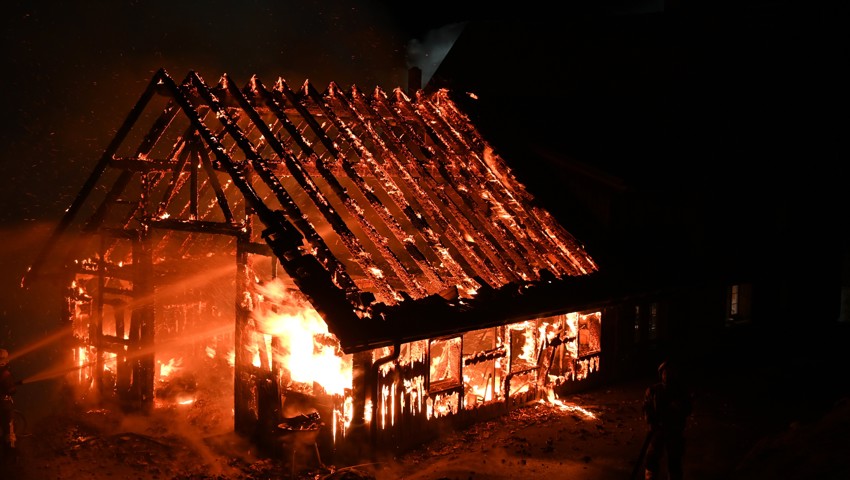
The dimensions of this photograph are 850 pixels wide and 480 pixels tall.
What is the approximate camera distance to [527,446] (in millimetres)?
11562

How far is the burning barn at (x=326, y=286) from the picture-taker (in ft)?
34.1

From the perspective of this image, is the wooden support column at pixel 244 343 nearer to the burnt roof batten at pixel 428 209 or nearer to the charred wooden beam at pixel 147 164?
the charred wooden beam at pixel 147 164

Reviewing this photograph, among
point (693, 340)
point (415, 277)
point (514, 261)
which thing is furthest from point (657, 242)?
point (415, 277)

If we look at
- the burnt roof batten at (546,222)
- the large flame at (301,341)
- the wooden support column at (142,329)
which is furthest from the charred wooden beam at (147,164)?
the burnt roof batten at (546,222)

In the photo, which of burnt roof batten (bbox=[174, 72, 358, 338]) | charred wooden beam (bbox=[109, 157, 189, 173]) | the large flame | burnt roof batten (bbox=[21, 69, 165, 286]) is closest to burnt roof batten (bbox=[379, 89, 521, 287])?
the large flame

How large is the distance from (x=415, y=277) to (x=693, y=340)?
9.98 meters

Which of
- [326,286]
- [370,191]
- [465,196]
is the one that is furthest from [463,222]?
[326,286]

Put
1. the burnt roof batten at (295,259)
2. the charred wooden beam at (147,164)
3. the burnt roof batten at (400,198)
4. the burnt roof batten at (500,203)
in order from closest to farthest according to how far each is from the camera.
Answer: the burnt roof batten at (295,259), the burnt roof batten at (400,198), the charred wooden beam at (147,164), the burnt roof batten at (500,203)

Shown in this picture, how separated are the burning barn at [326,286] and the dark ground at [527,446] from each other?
544 mm

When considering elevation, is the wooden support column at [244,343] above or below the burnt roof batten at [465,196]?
below

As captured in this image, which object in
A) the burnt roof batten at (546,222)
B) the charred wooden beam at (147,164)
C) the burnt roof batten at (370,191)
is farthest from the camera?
the burnt roof batten at (546,222)

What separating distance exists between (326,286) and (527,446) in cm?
490

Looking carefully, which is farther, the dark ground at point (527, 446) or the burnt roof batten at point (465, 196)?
the burnt roof batten at point (465, 196)

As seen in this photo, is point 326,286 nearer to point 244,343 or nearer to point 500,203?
point 244,343
